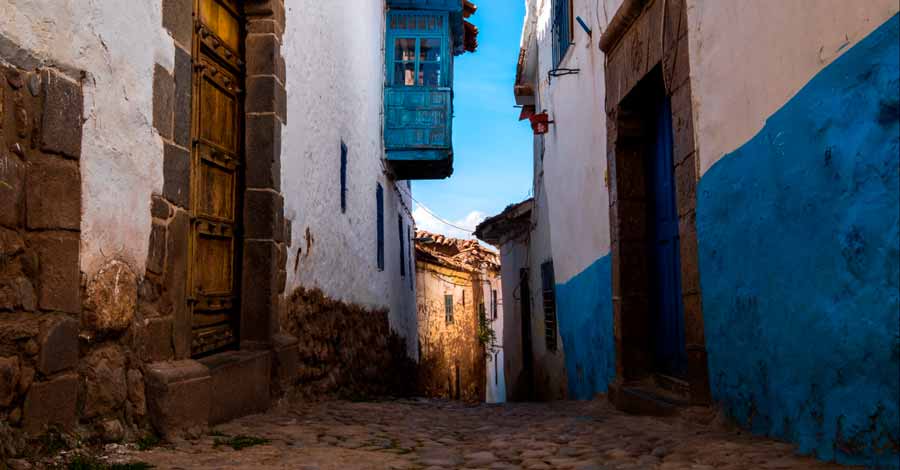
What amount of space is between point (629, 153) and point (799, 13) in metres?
2.76

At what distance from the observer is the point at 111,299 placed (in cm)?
A: 301

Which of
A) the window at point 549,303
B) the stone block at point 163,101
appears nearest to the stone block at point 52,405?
the stone block at point 163,101

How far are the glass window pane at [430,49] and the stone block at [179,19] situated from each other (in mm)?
7839

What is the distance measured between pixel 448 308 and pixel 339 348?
12576 millimetres

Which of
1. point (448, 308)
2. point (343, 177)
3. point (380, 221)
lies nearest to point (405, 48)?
point (380, 221)

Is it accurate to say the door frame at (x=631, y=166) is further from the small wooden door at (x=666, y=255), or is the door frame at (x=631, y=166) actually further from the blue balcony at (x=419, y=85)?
the blue balcony at (x=419, y=85)

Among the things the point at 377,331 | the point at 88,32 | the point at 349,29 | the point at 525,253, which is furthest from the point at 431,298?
the point at 88,32

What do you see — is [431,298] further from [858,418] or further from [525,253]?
[858,418]

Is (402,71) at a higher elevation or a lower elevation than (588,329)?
higher

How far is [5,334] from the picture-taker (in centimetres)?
238

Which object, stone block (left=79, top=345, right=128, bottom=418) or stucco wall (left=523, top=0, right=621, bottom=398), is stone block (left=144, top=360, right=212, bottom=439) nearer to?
stone block (left=79, top=345, right=128, bottom=418)

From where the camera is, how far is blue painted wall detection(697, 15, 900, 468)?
221cm

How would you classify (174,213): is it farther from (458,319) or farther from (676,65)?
(458,319)

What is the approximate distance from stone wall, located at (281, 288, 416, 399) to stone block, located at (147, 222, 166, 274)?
1.79m
